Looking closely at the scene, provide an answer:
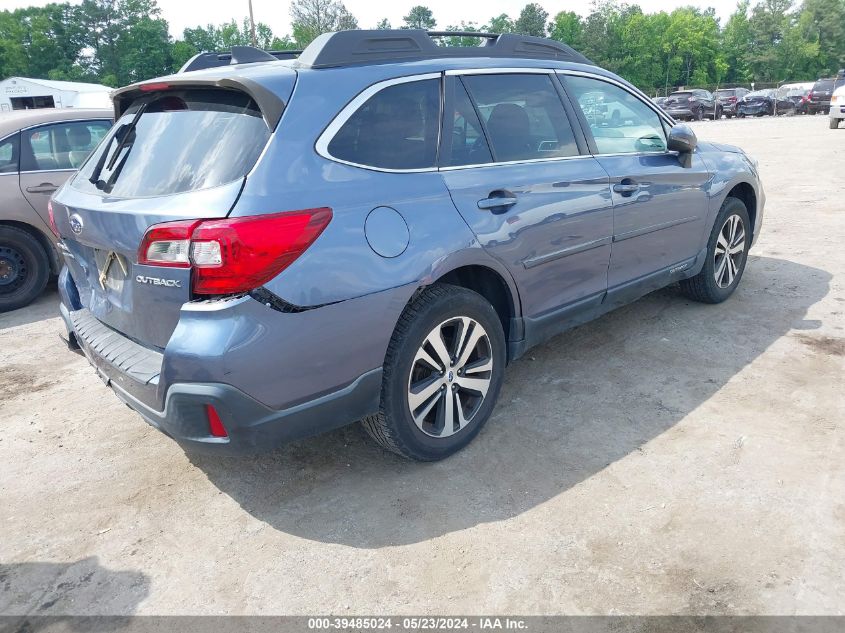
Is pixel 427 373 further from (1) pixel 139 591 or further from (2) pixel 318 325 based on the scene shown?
(1) pixel 139 591

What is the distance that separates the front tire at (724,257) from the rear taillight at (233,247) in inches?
140

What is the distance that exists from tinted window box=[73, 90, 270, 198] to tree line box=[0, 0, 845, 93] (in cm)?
8786

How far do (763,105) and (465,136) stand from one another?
41505 mm

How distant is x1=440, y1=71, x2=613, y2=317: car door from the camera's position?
3.18 meters

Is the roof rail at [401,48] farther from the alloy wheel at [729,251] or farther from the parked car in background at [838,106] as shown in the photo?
the parked car in background at [838,106]

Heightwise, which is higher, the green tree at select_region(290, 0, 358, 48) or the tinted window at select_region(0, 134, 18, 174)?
the green tree at select_region(290, 0, 358, 48)

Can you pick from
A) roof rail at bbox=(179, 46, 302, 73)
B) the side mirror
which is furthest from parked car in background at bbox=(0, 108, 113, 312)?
the side mirror

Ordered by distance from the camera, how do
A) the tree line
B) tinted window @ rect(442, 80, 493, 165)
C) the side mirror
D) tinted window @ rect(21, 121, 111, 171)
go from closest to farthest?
tinted window @ rect(442, 80, 493, 165)
the side mirror
tinted window @ rect(21, 121, 111, 171)
the tree line

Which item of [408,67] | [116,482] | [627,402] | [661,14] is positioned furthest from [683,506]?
[661,14]

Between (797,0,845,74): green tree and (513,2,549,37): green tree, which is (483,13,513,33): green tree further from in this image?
(797,0,845,74): green tree

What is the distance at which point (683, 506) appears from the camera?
9.32 feet

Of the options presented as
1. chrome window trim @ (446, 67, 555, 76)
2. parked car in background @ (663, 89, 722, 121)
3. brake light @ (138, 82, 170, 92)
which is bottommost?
parked car in background @ (663, 89, 722, 121)

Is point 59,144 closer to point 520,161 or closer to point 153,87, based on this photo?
point 153,87

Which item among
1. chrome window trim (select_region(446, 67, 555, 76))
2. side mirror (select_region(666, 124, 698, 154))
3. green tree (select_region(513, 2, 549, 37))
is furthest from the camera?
green tree (select_region(513, 2, 549, 37))
